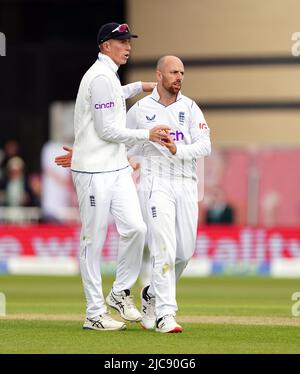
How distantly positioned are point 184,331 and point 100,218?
47.2 inches

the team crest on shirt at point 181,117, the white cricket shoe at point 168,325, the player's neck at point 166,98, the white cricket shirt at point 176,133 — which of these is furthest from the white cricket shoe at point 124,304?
the player's neck at point 166,98

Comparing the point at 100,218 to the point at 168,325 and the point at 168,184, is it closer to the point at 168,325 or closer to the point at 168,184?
the point at 168,184

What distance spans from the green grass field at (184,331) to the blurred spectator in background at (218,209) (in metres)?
7.72

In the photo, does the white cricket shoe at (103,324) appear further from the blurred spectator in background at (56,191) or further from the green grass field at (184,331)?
the blurred spectator in background at (56,191)

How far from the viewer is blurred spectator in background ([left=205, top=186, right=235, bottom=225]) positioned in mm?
27578

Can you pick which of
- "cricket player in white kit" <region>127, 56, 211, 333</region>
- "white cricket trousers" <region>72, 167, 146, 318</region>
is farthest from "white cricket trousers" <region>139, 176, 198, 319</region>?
"white cricket trousers" <region>72, 167, 146, 318</region>

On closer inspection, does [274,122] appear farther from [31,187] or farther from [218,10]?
[31,187]

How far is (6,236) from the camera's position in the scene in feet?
83.9

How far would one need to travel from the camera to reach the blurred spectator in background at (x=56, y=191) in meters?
27.1

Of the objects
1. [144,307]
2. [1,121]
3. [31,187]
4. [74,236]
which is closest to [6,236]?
[74,236]

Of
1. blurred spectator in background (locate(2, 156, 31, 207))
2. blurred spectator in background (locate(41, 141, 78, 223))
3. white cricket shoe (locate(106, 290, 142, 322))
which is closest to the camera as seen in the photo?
white cricket shoe (locate(106, 290, 142, 322))

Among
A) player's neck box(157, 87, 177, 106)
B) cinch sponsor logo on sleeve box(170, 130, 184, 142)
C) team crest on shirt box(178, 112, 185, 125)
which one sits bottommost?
cinch sponsor logo on sleeve box(170, 130, 184, 142)

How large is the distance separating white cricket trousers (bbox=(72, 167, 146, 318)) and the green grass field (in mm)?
412

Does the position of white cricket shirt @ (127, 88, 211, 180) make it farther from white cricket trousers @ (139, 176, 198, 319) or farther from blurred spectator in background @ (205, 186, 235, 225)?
blurred spectator in background @ (205, 186, 235, 225)
